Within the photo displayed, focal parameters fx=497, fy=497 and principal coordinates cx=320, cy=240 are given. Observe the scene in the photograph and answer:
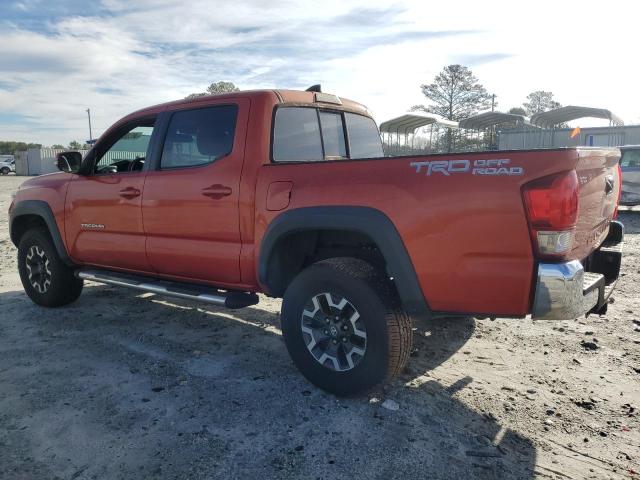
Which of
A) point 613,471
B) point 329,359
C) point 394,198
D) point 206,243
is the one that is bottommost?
point 613,471

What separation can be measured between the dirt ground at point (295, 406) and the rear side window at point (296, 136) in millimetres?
1601

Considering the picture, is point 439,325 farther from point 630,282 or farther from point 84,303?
point 84,303

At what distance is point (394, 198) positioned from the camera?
9.41 feet

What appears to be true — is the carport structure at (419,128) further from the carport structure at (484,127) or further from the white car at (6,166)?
the white car at (6,166)

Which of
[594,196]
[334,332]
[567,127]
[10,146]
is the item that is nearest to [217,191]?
[334,332]

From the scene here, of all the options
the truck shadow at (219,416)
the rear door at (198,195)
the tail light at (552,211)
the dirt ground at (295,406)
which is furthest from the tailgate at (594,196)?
the rear door at (198,195)

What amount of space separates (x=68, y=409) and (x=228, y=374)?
105 cm

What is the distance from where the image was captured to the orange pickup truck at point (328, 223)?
256cm

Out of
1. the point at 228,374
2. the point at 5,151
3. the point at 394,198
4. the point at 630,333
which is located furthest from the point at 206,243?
the point at 5,151

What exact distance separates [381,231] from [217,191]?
1423mm

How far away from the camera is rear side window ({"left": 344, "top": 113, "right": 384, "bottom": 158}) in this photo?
15.1 feet

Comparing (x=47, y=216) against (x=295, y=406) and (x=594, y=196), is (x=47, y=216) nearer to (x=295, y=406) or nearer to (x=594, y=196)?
(x=295, y=406)

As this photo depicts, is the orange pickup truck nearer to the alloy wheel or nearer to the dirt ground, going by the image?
the alloy wheel

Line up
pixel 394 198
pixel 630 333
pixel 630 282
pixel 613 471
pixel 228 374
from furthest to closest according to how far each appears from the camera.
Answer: pixel 630 282, pixel 630 333, pixel 228 374, pixel 394 198, pixel 613 471
